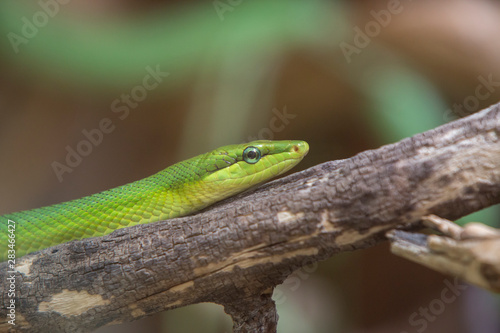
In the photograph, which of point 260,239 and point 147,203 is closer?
point 260,239

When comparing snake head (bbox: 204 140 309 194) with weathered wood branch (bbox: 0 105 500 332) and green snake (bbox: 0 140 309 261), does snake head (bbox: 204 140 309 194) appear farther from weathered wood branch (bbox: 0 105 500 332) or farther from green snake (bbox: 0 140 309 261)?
weathered wood branch (bbox: 0 105 500 332)

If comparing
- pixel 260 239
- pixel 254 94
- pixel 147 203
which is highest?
pixel 254 94

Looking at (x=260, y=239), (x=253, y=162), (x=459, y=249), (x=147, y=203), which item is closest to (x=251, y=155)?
(x=253, y=162)

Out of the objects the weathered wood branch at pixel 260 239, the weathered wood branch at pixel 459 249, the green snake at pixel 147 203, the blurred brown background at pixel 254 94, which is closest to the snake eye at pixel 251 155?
the green snake at pixel 147 203

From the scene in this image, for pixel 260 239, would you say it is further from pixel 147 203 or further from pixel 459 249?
pixel 147 203

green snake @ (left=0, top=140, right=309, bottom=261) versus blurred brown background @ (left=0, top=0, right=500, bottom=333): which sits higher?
blurred brown background @ (left=0, top=0, right=500, bottom=333)

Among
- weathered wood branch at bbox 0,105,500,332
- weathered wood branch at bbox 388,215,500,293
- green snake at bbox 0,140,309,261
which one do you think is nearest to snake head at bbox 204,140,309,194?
green snake at bbox 0,140,309,261

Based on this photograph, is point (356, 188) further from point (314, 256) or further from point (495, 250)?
point (495, 250)
